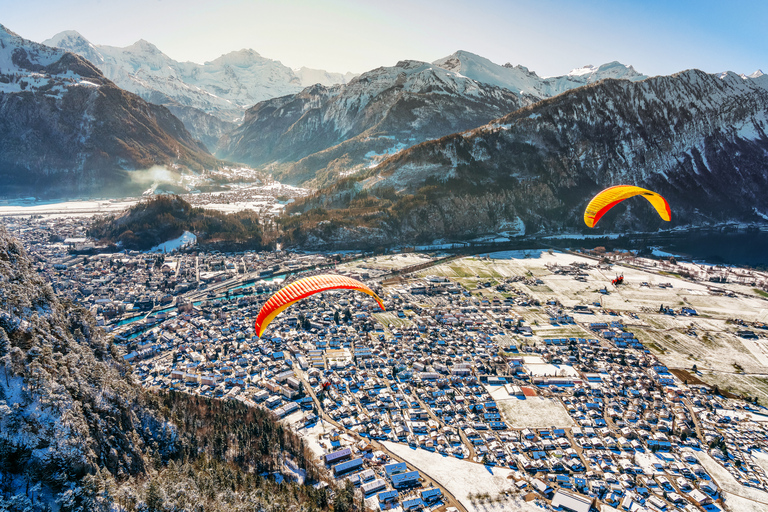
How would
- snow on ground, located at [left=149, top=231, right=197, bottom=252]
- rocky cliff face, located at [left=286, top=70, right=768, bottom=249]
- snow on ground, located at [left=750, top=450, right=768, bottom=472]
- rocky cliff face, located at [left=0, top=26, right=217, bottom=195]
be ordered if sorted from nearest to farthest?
snow on ground, located at [left=750, top=450, right=768, bottom=472]
snow on ground, located at [left=149, top=231, right=197, bottom=252]
rocky cliff face, located at [left=286, top=70, right=768, bottom=249]
rocky cliff face, located at [left=0, top=26, right=217, bottom=195]

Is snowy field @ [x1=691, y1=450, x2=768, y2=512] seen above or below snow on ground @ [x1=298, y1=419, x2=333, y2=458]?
below

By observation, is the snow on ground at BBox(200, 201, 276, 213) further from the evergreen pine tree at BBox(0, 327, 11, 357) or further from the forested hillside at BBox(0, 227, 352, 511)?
the evergreen pine tree at BBox(0, 327, 11, 357)

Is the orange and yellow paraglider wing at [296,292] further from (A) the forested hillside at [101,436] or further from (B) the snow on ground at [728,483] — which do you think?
(B) the snow on ground at [728,483]

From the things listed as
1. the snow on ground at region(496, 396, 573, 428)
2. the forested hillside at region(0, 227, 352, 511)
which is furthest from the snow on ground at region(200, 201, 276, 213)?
the snow on ground at region(496, 396, 573, 428)

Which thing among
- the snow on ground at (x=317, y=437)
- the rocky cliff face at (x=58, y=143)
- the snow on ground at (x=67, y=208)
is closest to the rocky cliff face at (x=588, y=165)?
the snow on ground at (x=67, y=208)

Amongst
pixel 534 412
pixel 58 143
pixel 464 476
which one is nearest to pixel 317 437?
pixel 464 476

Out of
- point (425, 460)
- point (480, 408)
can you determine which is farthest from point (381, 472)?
point (480, 408)

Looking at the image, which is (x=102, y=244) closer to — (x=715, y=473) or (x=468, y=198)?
(x=468, y=198)
